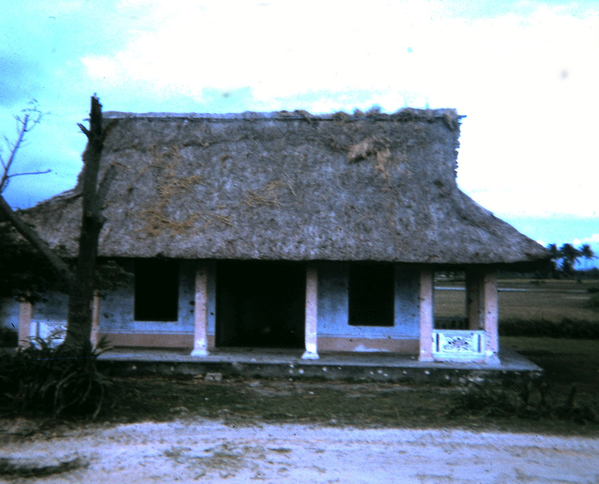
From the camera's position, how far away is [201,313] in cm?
1138

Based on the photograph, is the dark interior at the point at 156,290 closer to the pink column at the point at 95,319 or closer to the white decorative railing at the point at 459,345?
the pink column at the point at 95,319

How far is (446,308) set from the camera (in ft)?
92.9

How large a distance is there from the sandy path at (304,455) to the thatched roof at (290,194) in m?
4.19

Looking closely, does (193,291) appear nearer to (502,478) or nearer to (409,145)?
(409,145)

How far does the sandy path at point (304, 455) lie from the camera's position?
5.43m

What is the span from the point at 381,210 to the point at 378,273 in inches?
65.8

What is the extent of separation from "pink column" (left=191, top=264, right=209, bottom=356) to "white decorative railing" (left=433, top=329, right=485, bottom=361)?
4611mm

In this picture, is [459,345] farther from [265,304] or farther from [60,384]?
[60,384]

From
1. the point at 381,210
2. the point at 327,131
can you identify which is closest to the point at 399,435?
the point at 381,210

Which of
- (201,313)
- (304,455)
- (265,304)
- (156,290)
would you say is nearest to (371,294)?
(201,313)

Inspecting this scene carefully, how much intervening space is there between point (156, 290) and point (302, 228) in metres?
3.90

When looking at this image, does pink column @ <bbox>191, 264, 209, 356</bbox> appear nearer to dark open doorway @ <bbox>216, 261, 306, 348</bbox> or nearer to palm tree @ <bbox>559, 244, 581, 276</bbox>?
dark open doorway @ <bbox>216, 261, 306, 348</bbox>

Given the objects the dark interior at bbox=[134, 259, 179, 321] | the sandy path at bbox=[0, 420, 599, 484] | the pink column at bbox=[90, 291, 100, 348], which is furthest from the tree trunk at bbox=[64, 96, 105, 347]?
the dark interior at bbox=[134, 259, 179, 321]

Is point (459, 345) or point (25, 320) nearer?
point (459, 345)
